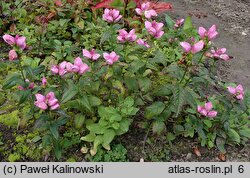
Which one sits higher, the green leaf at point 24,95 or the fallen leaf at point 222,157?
the green leaf at point 24,95

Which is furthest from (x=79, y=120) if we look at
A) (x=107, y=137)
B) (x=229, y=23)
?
(x=229, y=23)

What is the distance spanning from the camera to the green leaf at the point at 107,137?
2.75 metres

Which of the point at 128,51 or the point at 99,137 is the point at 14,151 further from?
the point at 128,51

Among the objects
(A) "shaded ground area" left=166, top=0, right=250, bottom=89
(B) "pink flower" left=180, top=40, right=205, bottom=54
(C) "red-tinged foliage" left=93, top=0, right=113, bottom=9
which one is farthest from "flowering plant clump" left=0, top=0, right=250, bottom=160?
(C) "red-tinged foliage" left=93, top=0, right=113, bottom=9

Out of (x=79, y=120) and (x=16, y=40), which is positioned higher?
(x=16, y=40)

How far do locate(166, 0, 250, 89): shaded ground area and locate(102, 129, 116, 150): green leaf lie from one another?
4.86ft

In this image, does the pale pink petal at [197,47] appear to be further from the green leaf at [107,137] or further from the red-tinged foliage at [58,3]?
the red-tinged foliage at [58,3]

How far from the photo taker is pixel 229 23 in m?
4.62

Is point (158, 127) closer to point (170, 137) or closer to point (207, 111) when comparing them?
point (170, 137)

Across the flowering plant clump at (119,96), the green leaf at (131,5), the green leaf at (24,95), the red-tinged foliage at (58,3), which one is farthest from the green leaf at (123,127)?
the red-tinged foliage at (58,3)

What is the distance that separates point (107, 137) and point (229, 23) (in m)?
2.57

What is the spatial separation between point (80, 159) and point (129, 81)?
0.67m

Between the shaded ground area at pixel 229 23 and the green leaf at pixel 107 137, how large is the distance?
4.86ft

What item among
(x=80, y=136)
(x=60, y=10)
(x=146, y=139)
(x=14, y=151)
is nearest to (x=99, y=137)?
(x=80, y=136)
